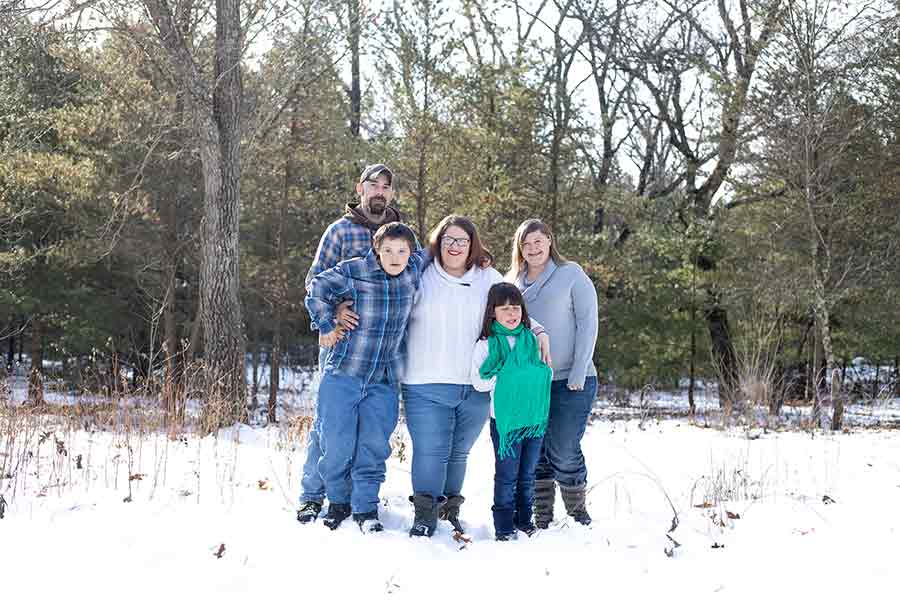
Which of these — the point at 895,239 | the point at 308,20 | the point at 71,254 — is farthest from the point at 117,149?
the point at 895,239

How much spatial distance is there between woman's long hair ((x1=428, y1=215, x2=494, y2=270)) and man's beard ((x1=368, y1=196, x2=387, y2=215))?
1.39ft

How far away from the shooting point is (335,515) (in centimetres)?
420

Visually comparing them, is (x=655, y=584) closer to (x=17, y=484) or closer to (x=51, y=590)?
(x=51, y=590)

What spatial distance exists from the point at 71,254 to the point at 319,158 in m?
4.52

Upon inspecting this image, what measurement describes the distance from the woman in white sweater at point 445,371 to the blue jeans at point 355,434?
15 centimetres

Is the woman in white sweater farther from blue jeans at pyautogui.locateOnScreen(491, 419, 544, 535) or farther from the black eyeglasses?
blue jeans at pyautogui.locateOnScreen(491, 419, 544, 535)

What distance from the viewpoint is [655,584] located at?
3.67 meters

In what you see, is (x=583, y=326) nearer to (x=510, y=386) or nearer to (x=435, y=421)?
(x=510, y=386)

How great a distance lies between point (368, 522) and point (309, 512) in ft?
1.15

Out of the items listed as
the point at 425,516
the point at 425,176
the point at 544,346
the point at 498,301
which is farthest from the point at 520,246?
the point at 425,176

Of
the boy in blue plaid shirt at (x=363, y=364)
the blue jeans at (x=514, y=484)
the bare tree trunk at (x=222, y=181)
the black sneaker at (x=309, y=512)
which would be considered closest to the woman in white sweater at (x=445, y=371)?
the boy in blue plaid shirt at (x=363, y=364)

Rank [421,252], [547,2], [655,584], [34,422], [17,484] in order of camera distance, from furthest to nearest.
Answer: [547,2]
[34,422]
[17,484]
[421,252]
[655,584]

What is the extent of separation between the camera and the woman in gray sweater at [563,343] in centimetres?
444

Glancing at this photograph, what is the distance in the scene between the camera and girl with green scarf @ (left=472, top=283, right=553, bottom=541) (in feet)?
13.4
